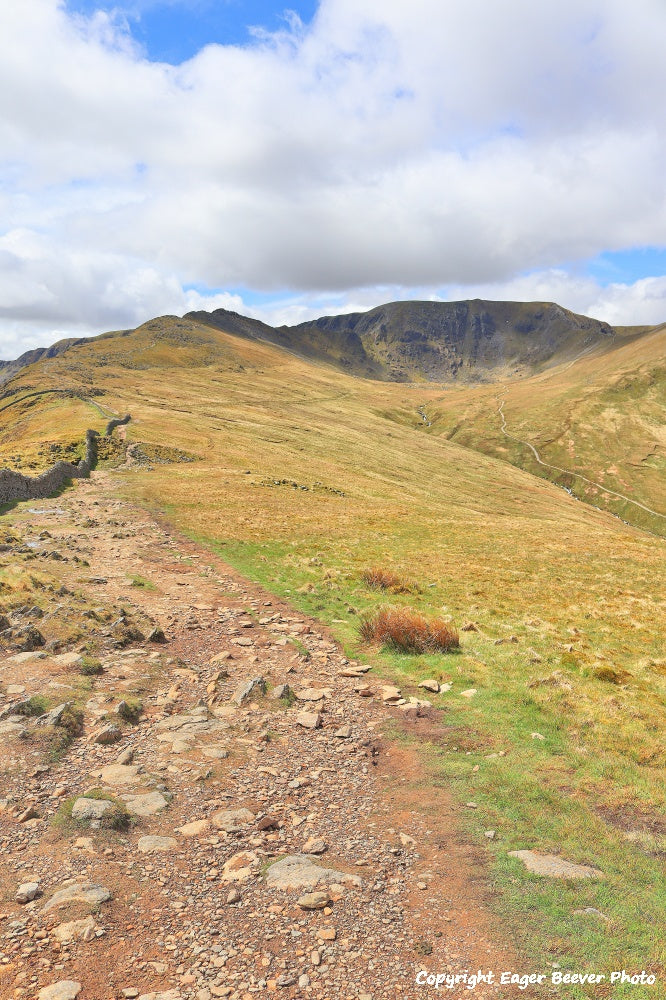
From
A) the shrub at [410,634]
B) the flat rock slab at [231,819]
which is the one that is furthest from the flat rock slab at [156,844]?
the shrub at [410,634]

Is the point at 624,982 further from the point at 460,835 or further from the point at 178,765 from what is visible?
the point at 178,765

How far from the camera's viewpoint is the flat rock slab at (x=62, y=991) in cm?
672

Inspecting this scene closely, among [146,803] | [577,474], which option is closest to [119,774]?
[146,803]

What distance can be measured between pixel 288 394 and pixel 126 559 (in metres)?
155

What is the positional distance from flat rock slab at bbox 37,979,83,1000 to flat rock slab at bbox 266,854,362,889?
9.72 feet

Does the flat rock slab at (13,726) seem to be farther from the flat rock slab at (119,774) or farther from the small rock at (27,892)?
the small rock at (27,892)

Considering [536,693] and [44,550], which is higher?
[44,550]

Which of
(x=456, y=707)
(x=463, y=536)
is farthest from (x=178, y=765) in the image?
(x=463, y=536)

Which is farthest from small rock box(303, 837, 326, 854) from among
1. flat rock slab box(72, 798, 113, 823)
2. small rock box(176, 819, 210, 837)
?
flat rock slab box(72, 798, 113, 823)

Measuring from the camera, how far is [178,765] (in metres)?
11.9

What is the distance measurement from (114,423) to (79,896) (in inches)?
3030

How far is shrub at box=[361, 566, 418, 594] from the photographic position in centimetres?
2586

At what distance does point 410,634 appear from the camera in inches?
746

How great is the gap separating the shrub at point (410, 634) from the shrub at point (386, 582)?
599 cm
